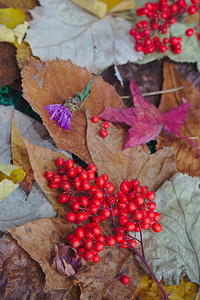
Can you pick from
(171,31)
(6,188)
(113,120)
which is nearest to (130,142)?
(113,120)

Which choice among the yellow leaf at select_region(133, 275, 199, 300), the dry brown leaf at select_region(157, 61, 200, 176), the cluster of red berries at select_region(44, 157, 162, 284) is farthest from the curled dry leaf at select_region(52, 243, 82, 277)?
the dry brown leaf at select_region(157, 61, 200, 176)

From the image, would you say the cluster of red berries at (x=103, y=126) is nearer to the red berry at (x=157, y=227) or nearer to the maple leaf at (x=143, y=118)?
the maple leaf at (x=143, y=118)

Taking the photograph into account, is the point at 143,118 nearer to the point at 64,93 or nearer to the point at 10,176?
the point at 64,93

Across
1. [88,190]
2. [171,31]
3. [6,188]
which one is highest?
[171,31]

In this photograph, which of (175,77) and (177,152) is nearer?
(177,152)

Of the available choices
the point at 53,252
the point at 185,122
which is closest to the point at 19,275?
the point at 53,252

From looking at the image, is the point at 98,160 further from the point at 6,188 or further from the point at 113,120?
the point at 6,188

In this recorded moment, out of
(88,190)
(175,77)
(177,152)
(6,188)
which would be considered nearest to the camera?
(6,188)
